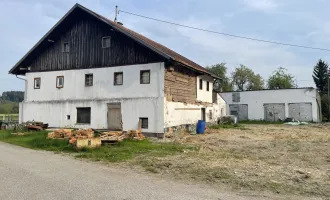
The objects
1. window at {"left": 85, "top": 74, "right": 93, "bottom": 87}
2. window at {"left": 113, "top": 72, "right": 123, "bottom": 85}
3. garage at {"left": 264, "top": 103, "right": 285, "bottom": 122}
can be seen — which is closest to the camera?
window at {"left": 113, "top": 72, "right": 123, "bottom": 85}

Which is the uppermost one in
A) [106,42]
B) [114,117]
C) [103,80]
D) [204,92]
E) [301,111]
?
[106,42]

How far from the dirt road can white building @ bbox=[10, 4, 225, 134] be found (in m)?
9.15

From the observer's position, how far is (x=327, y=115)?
3909cm

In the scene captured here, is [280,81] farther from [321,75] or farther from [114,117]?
[114,117]

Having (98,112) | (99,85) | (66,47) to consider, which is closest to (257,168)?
(98,112)

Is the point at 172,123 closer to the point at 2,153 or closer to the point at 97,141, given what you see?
the point at 97,141

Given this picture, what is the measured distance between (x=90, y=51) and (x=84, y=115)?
15.2 ft

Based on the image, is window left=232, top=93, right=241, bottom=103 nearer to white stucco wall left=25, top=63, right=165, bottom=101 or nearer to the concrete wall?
the concrete wall

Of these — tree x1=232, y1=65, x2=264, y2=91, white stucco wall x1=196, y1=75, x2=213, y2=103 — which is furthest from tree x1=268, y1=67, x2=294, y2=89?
white stucco wall x1=196, y1=75, x2=213, y2=103

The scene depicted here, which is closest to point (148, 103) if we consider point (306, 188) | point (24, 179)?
point (24, 179)

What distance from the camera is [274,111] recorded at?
35.8 metres

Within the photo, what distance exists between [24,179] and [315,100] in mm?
34180

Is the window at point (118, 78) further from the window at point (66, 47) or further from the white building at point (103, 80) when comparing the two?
the window at point (66, 47)

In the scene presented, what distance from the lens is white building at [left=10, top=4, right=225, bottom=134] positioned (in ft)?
59.4
